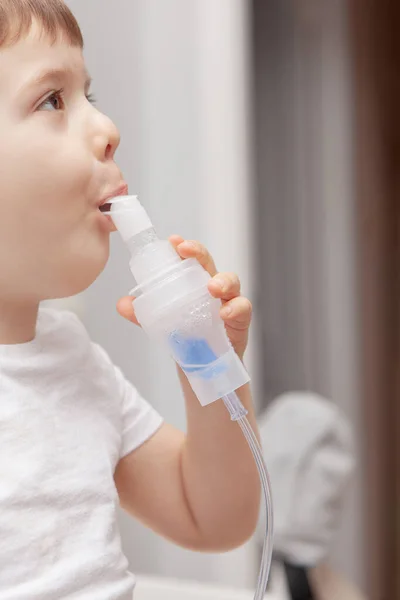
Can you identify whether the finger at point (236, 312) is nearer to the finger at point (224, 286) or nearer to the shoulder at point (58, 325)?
the finger at point (224, 286)

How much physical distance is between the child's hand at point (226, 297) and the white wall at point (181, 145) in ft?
1.60

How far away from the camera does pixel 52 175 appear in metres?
0.44

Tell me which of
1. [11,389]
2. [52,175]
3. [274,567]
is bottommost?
[274,567]

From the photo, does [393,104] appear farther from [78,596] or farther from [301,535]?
[78,596]

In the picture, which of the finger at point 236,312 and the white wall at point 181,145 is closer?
the finger at point 236,312

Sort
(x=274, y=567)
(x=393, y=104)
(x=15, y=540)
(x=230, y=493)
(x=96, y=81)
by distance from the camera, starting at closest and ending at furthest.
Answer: (x=15, y=540) < (x=230, y=493) < (x=96, y=81) < (x=274, y=567) < (x=393, y=104)

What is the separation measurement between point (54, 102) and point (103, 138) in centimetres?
3

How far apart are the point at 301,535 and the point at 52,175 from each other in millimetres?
910

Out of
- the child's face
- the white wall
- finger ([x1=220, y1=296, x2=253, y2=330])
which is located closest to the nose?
the child's face

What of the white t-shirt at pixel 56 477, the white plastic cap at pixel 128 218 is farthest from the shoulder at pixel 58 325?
the white plastic cap at pixel 128 218

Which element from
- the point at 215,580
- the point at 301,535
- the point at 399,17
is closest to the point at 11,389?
the point at 215,580

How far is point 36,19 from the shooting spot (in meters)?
0.45

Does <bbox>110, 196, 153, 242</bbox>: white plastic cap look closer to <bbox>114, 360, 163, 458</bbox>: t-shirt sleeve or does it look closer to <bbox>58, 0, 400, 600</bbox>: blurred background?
<bbox>114, 360, 163, 458</bbox>: t-shirt sleeve

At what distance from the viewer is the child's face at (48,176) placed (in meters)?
0.44
